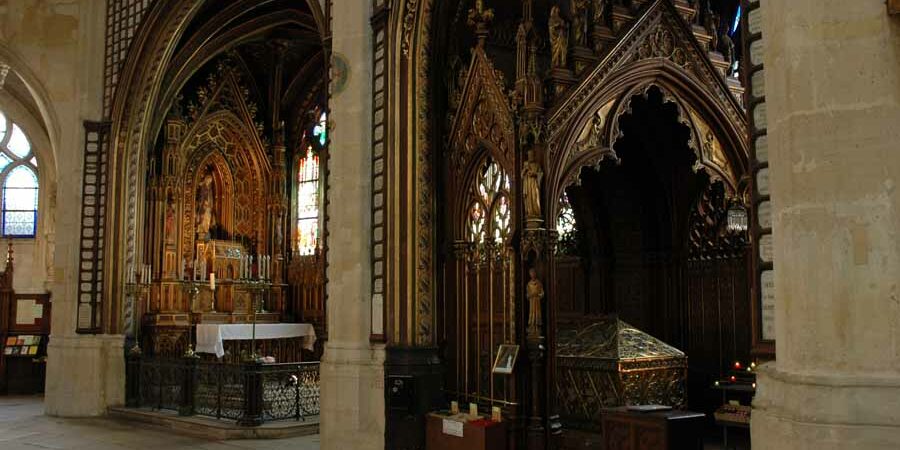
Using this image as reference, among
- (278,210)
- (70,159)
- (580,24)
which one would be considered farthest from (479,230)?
(278,210)

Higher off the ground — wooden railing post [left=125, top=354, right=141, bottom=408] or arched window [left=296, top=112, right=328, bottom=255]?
arched window [left=296, top=112, right=328, bottom=255]

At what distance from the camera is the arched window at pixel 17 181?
2289cm

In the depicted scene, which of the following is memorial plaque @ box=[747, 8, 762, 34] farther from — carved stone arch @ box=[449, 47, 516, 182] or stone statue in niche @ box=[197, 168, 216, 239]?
stone statue in niche @ box=[197, 168, 216, 239]

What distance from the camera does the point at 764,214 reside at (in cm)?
481

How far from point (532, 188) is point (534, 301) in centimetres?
101

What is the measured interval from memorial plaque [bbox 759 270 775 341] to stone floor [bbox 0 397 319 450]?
6.68 m

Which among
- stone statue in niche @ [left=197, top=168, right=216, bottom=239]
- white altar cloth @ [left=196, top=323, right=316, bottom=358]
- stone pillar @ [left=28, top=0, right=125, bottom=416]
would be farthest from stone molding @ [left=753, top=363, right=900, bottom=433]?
stone statue in niche @ [left=197, top=168, right=216, bottom=239]

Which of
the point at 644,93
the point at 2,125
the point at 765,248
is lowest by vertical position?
the point at 765,248

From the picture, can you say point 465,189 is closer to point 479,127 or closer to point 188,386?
point 479,127

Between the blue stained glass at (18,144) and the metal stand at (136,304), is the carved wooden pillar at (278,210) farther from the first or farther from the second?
the blue stained glass at (18,144)

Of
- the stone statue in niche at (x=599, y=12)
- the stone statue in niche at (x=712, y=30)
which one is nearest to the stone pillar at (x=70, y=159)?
the stone statue in niche at (x=599, y=12)

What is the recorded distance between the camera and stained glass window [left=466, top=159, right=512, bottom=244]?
346 inches

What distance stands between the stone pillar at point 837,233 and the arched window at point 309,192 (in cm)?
1600

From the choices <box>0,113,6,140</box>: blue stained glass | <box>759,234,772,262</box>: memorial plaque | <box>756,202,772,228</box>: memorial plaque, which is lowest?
<box>759,234,772,262</box>: memorial plaque
